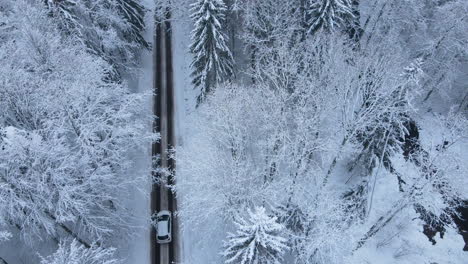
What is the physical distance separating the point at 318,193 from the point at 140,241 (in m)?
12.4

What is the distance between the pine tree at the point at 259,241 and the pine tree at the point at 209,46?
42.2 ft

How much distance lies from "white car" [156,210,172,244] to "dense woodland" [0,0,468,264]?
1152mm

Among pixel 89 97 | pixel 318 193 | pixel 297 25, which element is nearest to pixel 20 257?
pixel 89 97

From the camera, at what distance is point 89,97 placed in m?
22.7

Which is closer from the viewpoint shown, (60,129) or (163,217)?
(60,129)

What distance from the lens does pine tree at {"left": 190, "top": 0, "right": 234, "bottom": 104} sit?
26.3 m

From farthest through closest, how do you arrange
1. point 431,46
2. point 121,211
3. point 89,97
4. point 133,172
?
1. point 431,46
2. point 133,172
3. point 121,211
4. point 89,97

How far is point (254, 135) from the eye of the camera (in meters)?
26.5

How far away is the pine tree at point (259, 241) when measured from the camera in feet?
55.7

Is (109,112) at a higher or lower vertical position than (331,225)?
higher

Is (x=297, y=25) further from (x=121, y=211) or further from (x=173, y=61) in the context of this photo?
(x=121, y=211)

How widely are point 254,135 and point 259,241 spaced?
10.6 meters

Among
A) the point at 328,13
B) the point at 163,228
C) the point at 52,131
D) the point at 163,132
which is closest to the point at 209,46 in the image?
the point at 163,132

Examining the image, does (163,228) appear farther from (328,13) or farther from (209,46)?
(328,13)
